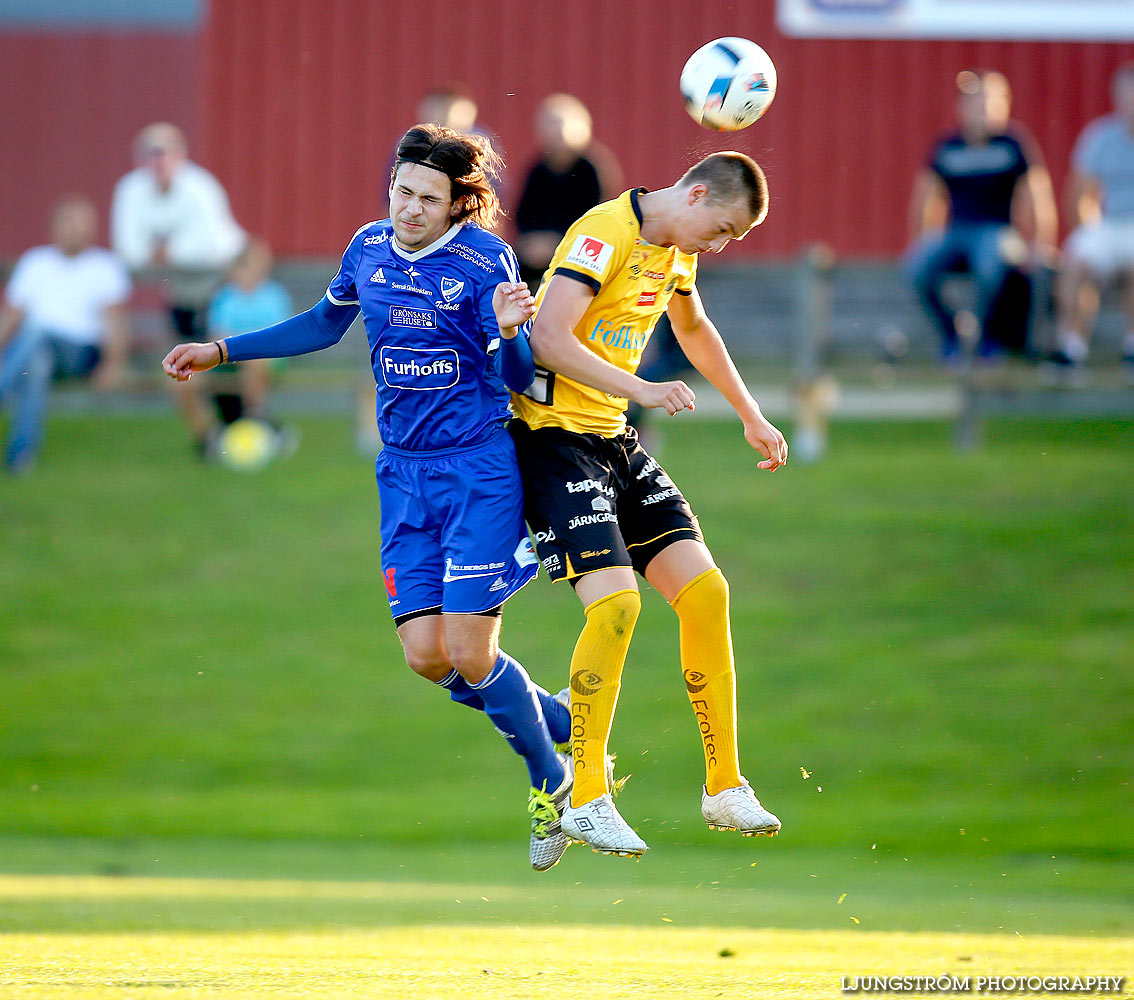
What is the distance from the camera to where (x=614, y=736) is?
9.71 m

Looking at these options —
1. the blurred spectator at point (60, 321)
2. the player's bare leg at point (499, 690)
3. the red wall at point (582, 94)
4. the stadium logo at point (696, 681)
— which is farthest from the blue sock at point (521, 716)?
the red wall at point (582, 94)

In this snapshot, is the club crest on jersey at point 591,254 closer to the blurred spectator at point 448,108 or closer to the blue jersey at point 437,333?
the blue jersey at point 437,333

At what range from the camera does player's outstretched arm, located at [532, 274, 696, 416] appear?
4.89 meters

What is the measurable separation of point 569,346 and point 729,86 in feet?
3.55

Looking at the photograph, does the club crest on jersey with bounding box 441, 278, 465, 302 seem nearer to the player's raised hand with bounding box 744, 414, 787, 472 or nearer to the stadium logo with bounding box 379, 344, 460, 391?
the stadium logo with bounding box 379, 344, 460, 391

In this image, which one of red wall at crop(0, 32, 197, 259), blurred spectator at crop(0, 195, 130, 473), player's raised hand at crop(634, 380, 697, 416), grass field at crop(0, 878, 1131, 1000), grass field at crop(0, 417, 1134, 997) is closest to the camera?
player's raised hand at crop(634, 380, 697, 416)

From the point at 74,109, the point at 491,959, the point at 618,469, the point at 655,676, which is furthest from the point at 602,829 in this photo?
the point at 74,109

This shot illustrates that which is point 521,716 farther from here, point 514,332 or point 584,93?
point 584,93

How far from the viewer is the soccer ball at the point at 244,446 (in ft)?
40.9

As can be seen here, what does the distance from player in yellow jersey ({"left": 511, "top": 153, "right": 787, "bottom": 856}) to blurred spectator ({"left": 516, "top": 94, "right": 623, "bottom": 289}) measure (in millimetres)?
4318

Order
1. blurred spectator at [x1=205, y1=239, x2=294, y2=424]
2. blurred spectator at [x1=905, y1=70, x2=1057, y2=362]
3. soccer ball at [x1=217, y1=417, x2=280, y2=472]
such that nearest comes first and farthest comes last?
blurred spectator at [x1=905, y1=70, x2=1057, y2=362] → blurred spectator at [x1=205, y1=239, x2=294, y2=424] → soccer ball at [x1=217, y1=417, x2=280, y2=472]

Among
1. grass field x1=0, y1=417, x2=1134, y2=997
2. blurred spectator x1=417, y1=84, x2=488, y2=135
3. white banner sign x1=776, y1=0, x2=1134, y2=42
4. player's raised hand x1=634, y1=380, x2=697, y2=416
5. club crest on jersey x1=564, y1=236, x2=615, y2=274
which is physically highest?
white banner sign x1=776, y1=0, x2=1134, y2=42

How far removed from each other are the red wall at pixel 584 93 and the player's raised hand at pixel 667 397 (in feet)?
37.2

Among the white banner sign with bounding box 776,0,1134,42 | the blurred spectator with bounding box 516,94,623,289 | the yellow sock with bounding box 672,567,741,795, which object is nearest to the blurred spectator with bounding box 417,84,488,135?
the blurred spectator with bounding box 516,94,623,289
